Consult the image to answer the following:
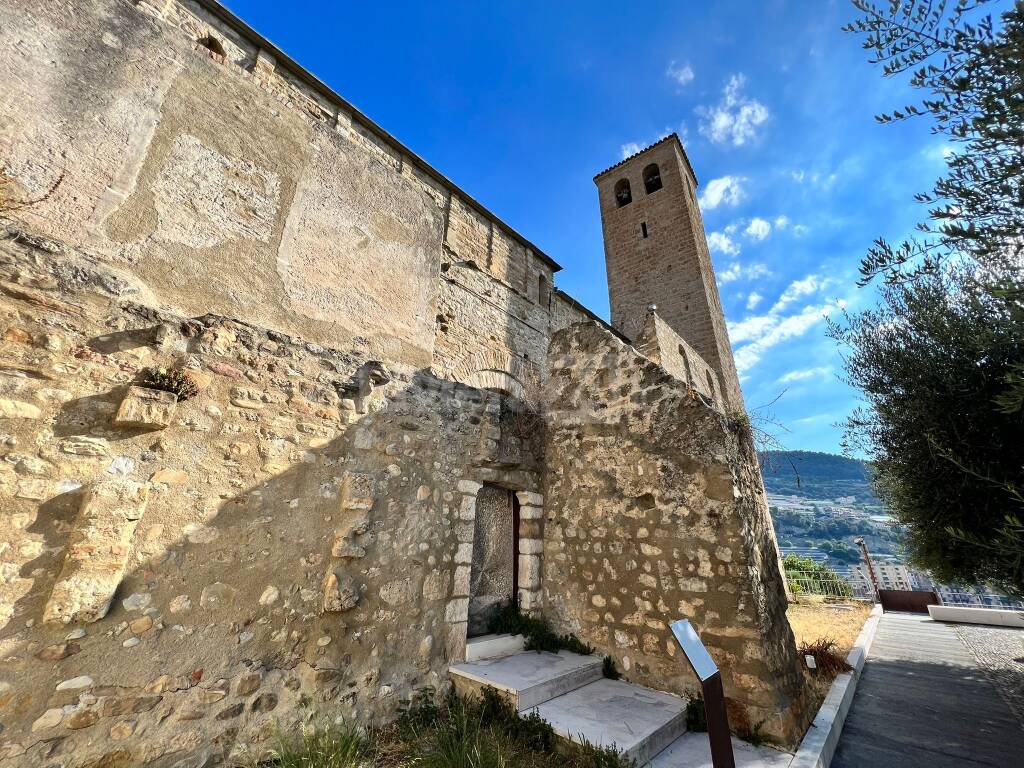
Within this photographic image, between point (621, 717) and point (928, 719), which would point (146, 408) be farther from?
point (928, 719)

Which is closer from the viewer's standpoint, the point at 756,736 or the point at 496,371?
the point at 756,736

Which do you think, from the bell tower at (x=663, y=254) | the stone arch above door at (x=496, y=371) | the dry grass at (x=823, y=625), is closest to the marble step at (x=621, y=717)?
the dry grass at (x=823, y=625)

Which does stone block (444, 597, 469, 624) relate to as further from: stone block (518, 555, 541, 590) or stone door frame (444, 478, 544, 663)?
stone block (518, 555, 541, 590)

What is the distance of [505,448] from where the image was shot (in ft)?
17.0

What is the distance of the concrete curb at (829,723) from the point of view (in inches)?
123

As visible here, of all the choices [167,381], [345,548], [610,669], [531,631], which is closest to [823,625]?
[610,669]

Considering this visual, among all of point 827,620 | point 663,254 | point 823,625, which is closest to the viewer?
point 823,625

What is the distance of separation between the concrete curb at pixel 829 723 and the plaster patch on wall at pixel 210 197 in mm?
7253

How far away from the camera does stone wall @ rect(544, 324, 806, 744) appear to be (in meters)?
3.58

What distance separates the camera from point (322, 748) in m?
3.01

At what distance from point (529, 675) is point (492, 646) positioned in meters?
0.75

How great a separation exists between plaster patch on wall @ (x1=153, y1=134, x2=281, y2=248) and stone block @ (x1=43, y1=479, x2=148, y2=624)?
2.99 metres

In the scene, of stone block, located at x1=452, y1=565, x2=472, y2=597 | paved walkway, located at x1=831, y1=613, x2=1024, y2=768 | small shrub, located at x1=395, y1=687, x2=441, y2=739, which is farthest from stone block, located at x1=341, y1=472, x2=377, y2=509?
paved walkway, located at x1=831, y1=613, x2=1024, y2=768

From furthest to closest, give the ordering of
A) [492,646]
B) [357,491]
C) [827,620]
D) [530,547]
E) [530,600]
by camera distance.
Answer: [827,620]
[530,547]
[530,600]
[492,646]
[357,491]
